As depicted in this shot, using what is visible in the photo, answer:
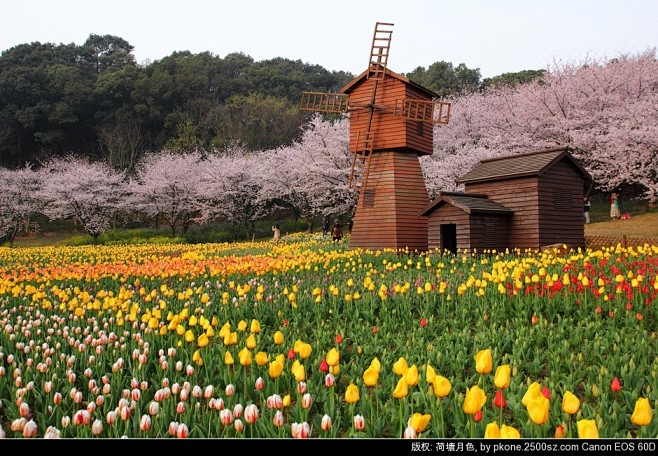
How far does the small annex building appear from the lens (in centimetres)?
1523

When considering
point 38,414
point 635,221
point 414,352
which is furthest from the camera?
point 635,221

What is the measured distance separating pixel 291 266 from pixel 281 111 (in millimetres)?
42094

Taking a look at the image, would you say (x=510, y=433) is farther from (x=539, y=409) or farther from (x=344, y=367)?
(x=344, y=367)

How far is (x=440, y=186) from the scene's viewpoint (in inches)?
1088

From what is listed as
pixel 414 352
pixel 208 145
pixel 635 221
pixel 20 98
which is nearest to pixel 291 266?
pixel 414 352

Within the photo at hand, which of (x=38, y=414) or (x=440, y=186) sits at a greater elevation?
(x=440, y=186)

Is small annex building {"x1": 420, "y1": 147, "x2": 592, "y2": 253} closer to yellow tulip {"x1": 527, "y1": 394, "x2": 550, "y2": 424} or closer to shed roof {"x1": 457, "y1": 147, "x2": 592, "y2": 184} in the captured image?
shed roof {"x1": 457, "y1": 147, "x2": 592, "y2": 184}

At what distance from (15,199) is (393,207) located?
31.9 metres

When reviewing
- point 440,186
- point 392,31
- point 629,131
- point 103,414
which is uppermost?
point 392,31

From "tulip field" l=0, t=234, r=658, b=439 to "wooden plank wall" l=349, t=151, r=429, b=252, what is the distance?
30.5ft

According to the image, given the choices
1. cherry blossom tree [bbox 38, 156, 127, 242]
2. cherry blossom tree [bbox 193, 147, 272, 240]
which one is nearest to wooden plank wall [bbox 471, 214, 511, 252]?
cherry blossom tree [bbox 193, 147, 272, 240]

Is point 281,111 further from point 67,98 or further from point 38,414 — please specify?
point 38,414

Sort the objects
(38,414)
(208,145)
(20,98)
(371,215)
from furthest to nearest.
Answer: (208,145) → (20,98) → (371,215) → (38,414)

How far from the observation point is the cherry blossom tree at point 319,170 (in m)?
31.5
